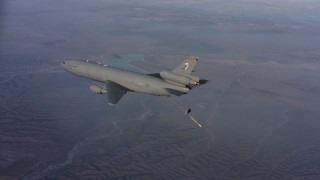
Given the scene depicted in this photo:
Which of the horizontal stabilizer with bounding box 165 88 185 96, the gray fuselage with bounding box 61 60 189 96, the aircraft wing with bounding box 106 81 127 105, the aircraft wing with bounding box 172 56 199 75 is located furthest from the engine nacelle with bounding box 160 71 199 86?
the aircraft wing with bounding box 106 81 127 105

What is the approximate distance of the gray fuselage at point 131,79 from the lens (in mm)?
78500

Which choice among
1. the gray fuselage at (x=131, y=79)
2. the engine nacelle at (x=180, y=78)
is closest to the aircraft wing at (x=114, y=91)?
the gray fuselage at (x=131, y=79)

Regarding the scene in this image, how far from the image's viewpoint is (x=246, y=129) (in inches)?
6407

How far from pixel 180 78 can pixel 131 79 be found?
40.2 ft

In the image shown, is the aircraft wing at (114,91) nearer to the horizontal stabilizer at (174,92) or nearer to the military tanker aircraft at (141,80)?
the military tanker aircraft at (141,80)

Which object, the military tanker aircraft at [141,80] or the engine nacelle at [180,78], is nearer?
the engine nacelle at [180,78]

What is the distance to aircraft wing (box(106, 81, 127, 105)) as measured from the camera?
76556mm

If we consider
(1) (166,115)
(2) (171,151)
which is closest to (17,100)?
(1) (166,115)

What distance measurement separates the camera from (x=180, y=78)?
75688 millimetres

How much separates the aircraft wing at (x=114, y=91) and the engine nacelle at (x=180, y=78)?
997 cm

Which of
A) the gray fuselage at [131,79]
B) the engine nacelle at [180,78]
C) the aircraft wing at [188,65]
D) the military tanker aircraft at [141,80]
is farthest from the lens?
the gray fuselage at [131,79]

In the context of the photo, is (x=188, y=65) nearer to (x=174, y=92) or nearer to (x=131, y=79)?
(x=174, y=92)

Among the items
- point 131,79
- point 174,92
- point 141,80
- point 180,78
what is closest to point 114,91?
point 131,79

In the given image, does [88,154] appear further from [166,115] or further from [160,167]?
[166,115]
